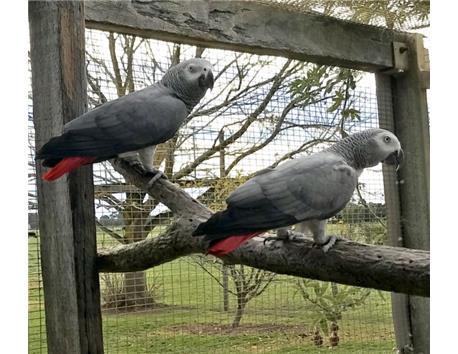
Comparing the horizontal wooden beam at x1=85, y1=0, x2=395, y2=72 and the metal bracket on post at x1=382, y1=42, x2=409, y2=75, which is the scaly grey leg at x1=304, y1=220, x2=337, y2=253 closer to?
the horizontal wooden beam at x1=85, y1=0, x2=395, y2=72

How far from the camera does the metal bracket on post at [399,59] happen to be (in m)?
1.06

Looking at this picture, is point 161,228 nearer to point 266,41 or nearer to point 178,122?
point 178,122

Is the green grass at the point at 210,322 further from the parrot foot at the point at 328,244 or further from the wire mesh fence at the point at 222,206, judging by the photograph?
the parrot foot at the point at 328,244

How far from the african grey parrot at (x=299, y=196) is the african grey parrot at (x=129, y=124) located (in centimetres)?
14

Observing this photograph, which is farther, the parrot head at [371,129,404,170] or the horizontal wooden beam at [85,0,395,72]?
the horizontal wooden beam at [85,0,395,72]

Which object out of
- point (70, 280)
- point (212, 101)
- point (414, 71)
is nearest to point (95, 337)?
point (70, 280)

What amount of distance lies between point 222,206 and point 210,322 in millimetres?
266

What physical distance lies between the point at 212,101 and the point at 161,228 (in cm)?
23

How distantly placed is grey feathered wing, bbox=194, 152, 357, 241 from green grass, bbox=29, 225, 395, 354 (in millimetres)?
336

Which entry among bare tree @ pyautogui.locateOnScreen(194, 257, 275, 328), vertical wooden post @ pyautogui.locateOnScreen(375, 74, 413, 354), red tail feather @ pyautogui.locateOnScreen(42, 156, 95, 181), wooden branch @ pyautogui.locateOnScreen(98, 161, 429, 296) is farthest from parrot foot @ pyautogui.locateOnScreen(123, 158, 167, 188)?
vertical wooden post @ pyautogui.locateOnScreen(375, 74, 413, 354)

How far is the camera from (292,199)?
64 centimetres

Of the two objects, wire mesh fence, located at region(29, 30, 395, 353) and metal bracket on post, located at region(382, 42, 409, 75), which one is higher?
metal bracket on post, located at region(382, 42, 409, 75)

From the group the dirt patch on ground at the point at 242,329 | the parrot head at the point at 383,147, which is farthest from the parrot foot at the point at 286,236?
the dirt patch on ground at the point at 242,329

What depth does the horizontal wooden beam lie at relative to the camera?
0.85 m
